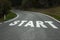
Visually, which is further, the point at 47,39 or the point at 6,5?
the point at 6,5

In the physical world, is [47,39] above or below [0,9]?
above

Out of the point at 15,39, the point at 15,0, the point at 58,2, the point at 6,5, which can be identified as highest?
the point at 15,39

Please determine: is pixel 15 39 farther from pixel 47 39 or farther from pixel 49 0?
pixel 49 0

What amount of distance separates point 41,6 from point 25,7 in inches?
361

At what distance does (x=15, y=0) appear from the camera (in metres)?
96.4

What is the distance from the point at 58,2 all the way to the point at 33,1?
11843mm

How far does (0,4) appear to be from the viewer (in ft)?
134

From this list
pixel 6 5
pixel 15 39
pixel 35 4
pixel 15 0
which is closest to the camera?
pixel 15 39

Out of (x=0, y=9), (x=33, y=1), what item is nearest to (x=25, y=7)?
(x=33, y=1)

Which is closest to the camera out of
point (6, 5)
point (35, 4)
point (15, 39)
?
point (15, 39)

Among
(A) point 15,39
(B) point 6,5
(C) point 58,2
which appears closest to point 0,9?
(B) point 6,5

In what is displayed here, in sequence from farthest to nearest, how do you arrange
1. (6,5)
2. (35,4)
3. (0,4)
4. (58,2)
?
(35,4)
(58,2)
(6,5)
(0,4)

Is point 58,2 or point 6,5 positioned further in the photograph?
point 58,2

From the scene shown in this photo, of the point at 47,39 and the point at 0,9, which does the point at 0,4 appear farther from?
the point at 47,39
